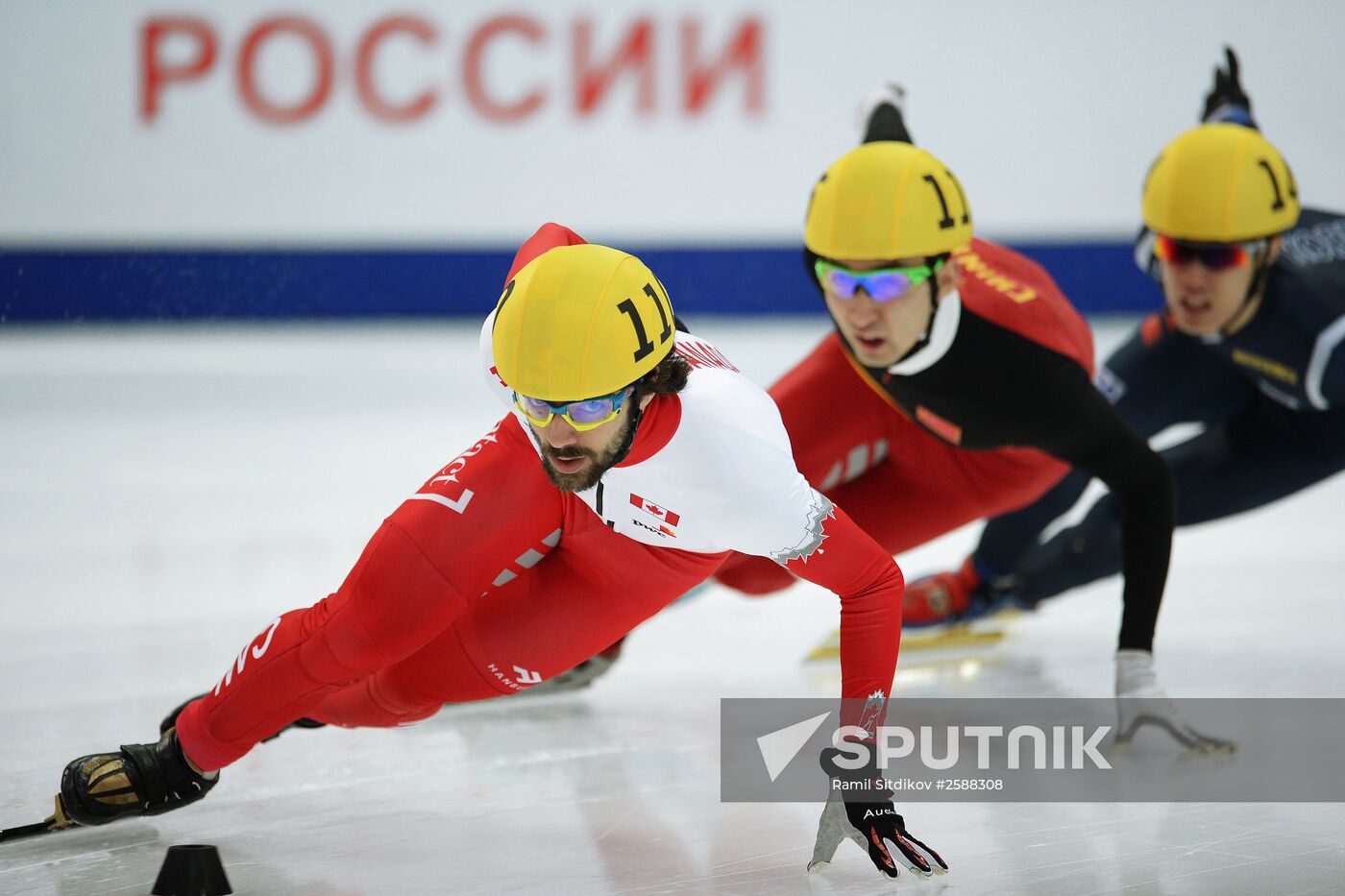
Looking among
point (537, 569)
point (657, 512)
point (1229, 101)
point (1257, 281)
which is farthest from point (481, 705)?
point (1229, 101)

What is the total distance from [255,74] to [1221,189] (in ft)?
25.4

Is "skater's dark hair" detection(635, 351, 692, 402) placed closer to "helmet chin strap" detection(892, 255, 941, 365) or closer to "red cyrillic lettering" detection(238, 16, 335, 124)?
"helmet chin strap" detection(892, 255, 941, 365)

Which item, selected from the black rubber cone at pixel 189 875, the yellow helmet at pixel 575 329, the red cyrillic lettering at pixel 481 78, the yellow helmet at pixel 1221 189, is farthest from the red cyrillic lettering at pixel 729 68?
the black rubber cone at pixel 189 875

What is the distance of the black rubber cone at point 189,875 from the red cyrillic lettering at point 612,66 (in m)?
8.27

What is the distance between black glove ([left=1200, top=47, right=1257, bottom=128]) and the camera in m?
4.02

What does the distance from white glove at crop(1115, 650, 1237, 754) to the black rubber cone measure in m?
1.77

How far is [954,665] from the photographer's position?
3.88m

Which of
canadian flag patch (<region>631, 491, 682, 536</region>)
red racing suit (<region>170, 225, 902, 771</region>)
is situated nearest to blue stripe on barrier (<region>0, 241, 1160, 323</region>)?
red racing suit (<region>170, 225, 902, 771</region>)

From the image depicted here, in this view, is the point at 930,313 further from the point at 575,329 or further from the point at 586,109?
the point at 586,109

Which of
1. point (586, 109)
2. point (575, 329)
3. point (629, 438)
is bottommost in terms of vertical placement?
point (586, 109)

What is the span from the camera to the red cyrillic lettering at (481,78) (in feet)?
32.9

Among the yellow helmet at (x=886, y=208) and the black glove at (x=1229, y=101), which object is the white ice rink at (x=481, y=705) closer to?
the yellow helmet at (x=886, y=208)

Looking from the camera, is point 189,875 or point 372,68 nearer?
point 189,875

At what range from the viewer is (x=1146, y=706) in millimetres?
3123
